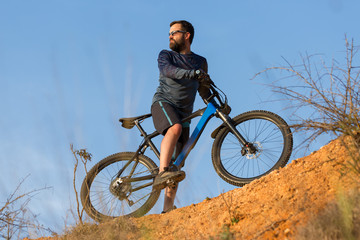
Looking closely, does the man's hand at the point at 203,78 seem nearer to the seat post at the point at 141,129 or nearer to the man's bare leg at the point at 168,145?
the man's bare leg at the point at 168,145

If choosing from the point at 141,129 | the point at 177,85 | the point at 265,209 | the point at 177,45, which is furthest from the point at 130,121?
the point at 265,209

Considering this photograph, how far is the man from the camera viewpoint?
555 centimetres

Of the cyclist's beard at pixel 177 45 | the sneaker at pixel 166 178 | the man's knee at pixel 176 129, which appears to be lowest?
the sneaker at pixel 166 178

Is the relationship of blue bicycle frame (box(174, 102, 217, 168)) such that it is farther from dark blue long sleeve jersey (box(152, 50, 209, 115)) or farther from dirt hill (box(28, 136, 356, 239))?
dirt hill (box(28, 136, 356, 239))

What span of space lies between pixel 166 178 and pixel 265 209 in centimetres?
135

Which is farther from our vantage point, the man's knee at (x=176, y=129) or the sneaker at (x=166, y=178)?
the man's knee at (x=176, y=129)

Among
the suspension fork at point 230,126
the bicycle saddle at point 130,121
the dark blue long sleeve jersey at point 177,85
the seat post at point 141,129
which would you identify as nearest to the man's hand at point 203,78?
the dark blue long sleeve jersey at point 177,85

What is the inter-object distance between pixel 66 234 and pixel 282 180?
8.44 ft

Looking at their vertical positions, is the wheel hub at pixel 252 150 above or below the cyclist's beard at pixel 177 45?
below

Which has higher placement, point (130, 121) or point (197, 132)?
point (130, 121)

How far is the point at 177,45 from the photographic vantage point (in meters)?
6.20

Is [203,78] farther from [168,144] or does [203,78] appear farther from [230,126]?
[168,144]

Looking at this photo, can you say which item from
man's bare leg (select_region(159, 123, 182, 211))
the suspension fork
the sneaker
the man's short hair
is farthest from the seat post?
the man's short hair

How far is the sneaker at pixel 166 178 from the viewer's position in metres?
5.34
